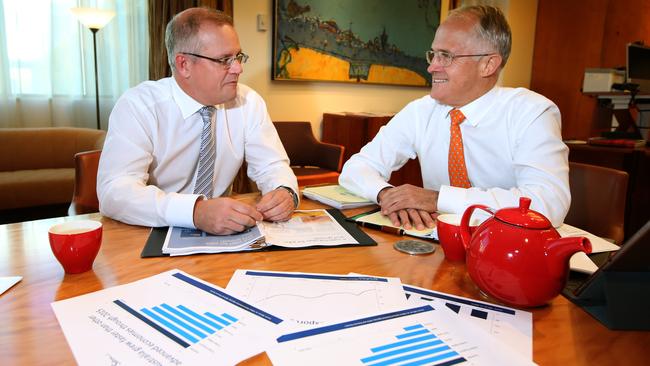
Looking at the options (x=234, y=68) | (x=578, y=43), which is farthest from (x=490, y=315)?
(x=578, y=43)

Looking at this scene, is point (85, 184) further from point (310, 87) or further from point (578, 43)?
point (578, 43)

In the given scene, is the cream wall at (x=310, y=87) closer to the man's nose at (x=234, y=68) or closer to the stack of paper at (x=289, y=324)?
the man's nose at (x=234, y=68)

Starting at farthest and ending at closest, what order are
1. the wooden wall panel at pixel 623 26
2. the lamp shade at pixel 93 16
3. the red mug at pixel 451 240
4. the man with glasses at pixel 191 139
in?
the wooden wall panel at pixel 623 26, the lamp shade at pixel 93 16, the man with glasses at pixel 191 139, the red mug at pixel 451 240

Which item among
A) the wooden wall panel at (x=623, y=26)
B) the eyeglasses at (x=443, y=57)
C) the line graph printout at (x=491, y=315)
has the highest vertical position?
the wooden wall panel at (x=623, y=26)

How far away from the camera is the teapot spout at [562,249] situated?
27.2 inches

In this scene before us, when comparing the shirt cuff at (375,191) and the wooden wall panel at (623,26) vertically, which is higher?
the wooden wall panel at (623,26)

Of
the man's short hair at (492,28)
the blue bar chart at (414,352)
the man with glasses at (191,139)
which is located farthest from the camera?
the man's short hair at (492,28)

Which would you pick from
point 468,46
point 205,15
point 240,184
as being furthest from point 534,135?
point 240,184

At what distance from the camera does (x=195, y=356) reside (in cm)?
59

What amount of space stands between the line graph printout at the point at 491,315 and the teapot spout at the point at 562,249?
0.32 feet

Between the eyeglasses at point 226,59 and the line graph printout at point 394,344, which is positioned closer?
the line graph printout at point 394,344

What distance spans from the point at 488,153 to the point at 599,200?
0.40m

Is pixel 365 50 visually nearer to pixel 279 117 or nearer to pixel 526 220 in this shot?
pixel 279 117

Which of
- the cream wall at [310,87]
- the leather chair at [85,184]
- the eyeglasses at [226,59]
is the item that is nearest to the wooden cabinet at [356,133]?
the cream wall at [310,87]
